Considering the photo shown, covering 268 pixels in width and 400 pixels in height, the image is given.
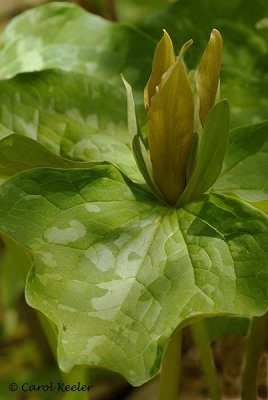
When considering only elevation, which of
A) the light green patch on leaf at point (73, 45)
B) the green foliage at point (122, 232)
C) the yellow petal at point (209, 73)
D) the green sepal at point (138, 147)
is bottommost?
the light green patch on leaf at point (73, 45)

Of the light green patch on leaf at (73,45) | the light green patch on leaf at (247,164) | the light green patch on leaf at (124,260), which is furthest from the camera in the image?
the light green patch on leaf at (73,45)

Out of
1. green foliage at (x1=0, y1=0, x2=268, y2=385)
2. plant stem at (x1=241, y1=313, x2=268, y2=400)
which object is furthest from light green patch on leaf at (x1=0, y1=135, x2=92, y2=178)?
plant stem at (x1=241, y1=313, x2=268, y2=400)

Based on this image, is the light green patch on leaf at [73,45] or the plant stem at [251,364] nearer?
the plant stem at [251,364]

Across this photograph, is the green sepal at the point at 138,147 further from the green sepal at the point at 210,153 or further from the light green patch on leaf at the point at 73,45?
the light green patch on leaf at the point at 73,45

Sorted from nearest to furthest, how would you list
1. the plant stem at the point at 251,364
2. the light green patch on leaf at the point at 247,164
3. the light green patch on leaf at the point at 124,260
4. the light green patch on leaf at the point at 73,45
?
the light green patch on leaf at the point at 124,260 < the light green patch on leaf at the point at 247,164 < the plant stem at the point at 251,364 < the light green patch on leaf at the point at 73,45

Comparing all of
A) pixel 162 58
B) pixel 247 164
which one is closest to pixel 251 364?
pixel 247 164

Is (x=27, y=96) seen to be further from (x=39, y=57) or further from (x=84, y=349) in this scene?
(x=84, y=349)

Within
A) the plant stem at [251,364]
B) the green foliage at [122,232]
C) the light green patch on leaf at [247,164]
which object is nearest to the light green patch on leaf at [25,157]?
the green foliage at [122,232]

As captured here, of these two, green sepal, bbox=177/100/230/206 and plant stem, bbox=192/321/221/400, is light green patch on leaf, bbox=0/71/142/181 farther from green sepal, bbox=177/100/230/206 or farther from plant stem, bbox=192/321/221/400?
plant stem, bbox=192/321/221/400
